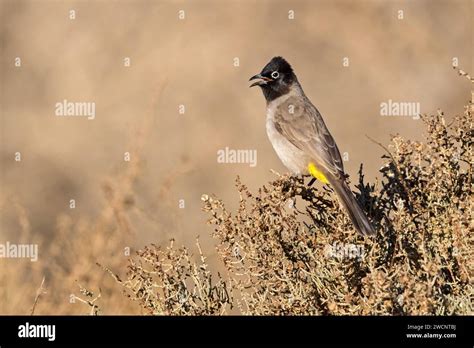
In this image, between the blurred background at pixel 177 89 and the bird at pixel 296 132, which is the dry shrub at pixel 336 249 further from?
the blurred background at pixel 177 89

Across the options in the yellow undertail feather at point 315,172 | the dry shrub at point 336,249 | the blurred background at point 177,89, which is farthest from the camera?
the blurred background at point 177,89

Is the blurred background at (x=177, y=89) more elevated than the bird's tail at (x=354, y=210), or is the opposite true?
the blurred background at (x=177, y=89)

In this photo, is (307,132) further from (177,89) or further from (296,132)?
(177,89)

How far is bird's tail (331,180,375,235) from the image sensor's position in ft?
15.6

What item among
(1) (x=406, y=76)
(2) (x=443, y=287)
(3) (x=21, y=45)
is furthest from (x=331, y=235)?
(3) (x=21, y=45)

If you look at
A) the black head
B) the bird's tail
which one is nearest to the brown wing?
the black head

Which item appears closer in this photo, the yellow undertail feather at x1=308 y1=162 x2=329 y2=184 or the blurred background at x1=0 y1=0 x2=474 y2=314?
the yellow undertail feather at x1=308 y1=162 x2=329 y2=184

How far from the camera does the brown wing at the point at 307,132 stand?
647cm

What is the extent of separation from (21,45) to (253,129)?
438cm

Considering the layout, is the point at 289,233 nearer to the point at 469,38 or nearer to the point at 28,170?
the point at 28,170

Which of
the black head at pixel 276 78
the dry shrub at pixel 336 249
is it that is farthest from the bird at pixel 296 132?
the dry shrub at pixel 336 249

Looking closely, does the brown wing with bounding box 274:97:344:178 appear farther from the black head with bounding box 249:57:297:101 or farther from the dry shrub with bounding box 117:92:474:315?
the dry shrub with bounding box 117:92:474:315

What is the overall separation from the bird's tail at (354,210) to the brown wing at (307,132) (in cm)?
71

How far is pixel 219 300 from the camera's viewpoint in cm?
504
